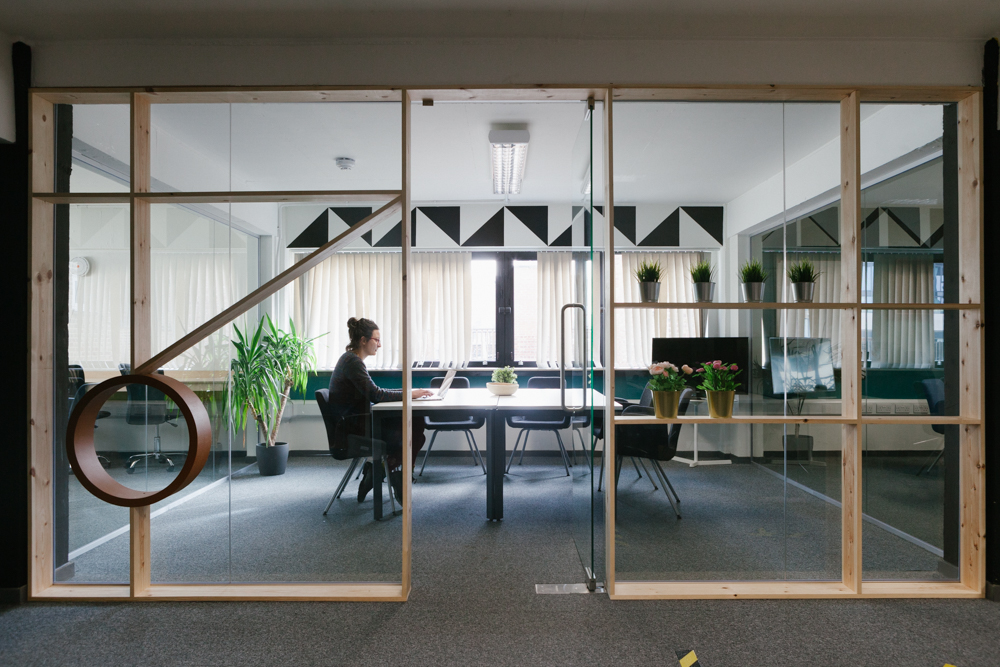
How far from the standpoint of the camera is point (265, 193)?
2646mm

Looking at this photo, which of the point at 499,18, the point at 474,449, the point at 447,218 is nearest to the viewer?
the point at 499,18

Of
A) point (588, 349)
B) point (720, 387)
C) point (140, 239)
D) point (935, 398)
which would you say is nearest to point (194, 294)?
point (140, 239)

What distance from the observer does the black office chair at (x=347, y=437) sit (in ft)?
8.93

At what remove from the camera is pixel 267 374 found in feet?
9.00

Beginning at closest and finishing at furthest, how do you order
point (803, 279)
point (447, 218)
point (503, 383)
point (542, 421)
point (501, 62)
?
1. point (501, 62)
2. point (803, 279)
3. point (503, 383)
4. point (542, 421)
5. point (447, 218)

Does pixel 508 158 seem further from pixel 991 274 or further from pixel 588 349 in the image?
pixel 991 274

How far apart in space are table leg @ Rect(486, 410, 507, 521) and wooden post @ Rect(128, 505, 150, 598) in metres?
1.90

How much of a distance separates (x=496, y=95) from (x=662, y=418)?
1.77 meters

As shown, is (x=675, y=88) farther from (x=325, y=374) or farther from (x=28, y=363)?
(x=28, y=363)

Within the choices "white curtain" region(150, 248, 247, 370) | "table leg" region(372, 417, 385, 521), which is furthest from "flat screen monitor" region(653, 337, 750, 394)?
"white curtain" region(150, 248, 247, 370)

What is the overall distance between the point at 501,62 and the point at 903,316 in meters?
2.33

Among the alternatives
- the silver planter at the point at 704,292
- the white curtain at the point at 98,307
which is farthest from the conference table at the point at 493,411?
the white curtain at the point at 98,307

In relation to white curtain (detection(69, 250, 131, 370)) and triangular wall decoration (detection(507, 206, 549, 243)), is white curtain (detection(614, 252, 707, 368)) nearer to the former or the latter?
white curtain (detection(69, 250, 131, 370))

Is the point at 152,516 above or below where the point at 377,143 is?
below
